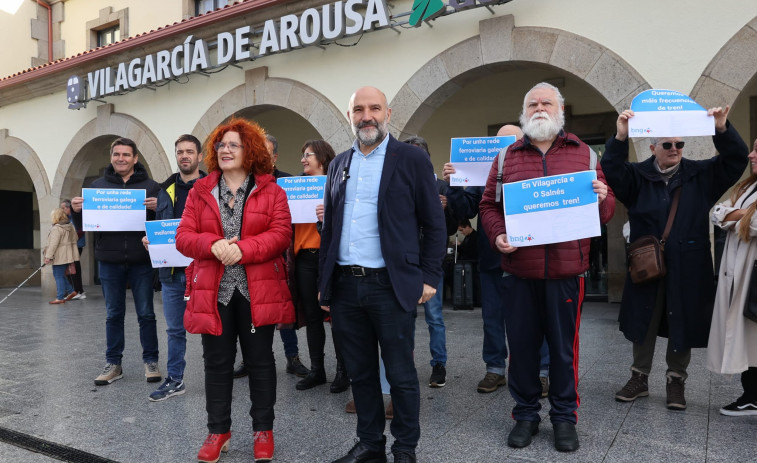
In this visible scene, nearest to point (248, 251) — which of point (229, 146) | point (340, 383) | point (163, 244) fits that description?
point (229, 146)

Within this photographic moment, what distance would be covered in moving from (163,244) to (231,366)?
4.92ft

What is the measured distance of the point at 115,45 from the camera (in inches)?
415

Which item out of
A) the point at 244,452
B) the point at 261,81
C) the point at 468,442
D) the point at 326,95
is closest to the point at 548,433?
the point at 468,442

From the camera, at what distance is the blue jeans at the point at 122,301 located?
15.1ft

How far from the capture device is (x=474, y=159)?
160 inches

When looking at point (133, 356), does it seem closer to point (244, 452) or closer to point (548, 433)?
point (244, 452)

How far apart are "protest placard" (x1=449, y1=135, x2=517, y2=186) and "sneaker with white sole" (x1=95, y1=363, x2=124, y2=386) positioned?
3.15 meters

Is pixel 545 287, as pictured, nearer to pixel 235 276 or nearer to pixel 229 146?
pixel 235 276

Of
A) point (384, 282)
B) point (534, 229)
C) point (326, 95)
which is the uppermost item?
point (326, 95)

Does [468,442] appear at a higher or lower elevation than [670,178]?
lower

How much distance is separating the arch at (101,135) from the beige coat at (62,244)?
57.3 inches

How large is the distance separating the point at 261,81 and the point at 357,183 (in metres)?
6.82

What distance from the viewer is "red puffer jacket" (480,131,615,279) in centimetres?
311

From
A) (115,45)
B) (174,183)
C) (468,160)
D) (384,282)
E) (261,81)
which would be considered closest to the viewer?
(384,282)
